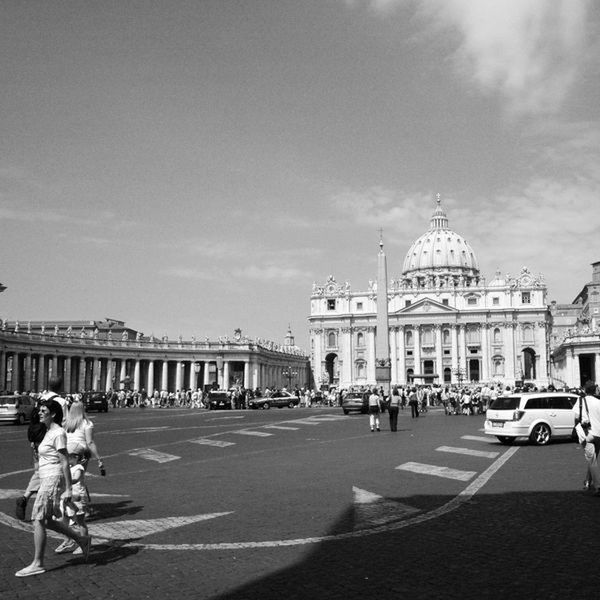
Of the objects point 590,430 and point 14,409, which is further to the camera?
point 14,409

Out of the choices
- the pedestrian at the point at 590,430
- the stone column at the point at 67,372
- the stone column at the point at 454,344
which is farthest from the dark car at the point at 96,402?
the stone column at the point at 454,344

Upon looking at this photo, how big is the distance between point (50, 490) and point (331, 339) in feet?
419

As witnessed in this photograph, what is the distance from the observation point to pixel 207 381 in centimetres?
10169

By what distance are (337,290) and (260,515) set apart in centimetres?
12707

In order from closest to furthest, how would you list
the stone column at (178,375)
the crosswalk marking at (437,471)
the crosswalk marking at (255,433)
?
1. the crosswalk marking at (437,471)
2. the crosswalk marking at (255,433)
3. the stone column at (178,375)

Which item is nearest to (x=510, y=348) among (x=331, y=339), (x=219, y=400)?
(x=331, y=339)

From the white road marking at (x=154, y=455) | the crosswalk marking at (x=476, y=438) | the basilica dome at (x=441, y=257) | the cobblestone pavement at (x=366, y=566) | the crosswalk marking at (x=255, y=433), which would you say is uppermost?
the basilica dome at (x=441, y=257)

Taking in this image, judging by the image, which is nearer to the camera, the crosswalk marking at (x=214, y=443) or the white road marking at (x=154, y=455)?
the white road marking at (x=154, y=455)

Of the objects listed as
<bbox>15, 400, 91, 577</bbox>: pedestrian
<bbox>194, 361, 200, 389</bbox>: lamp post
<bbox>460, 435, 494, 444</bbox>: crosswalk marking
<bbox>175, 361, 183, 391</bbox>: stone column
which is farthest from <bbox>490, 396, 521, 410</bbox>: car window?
<bbox>194, 361, 200, 389</bbox>: lamp post

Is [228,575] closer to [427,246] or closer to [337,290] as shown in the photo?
[337,290]

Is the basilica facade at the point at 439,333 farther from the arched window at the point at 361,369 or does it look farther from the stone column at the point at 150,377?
the stone column at the point at 150,377

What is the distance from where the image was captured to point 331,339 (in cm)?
13450

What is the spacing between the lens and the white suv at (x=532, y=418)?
19.8 m

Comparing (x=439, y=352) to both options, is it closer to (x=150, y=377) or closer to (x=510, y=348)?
(x=510, y=348)
